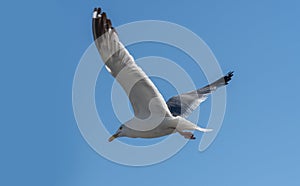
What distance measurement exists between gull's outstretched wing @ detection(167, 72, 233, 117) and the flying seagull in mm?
24

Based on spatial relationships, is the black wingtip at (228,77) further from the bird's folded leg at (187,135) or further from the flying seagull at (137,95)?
the bird's folded leg at (187,135)

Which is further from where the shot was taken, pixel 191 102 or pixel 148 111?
pixel 191 102

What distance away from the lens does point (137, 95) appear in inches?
504

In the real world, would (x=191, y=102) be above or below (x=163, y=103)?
above

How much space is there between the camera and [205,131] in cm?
1265

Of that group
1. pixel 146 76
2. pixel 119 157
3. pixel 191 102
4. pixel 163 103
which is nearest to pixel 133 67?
pixel 146 76

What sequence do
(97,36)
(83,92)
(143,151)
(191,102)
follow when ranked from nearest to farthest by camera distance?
(97,36) → (83,92) → (143,151) → (191,102)

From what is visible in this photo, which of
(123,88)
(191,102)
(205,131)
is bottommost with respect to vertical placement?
(205,131)

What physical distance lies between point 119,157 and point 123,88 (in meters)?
1.85

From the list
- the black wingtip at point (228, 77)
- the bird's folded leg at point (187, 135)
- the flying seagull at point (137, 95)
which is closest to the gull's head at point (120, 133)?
the flying seagull at point (137, 95)

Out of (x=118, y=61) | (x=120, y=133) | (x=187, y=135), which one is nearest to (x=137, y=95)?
(x=118, y=61)

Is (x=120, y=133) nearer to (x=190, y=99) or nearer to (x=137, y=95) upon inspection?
(x=137, y=95)

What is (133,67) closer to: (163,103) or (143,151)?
(163,103)

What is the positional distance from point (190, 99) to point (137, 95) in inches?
131
